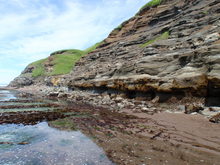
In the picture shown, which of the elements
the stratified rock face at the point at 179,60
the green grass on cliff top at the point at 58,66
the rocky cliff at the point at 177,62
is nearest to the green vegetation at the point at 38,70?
the green grass on cliff top at the point at 58,66

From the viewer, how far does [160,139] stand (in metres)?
8.48

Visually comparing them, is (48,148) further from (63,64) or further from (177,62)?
(63,64)

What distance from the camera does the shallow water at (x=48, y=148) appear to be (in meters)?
6.16

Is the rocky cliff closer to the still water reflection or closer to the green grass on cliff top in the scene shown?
the still water reflection

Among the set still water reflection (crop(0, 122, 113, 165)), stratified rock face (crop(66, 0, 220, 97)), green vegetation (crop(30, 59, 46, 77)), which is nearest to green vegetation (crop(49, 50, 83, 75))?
green vegetation (crop(30, 59, 46, 77))

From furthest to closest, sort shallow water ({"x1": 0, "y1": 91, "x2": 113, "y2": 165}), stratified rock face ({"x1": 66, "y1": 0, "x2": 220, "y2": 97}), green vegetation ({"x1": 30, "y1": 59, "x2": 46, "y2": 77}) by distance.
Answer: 1. green vegetation ({"x1": 30, "y1": 59, "x2": 46, "y2": 77})
2. stratified rock face ({"x1": 66, "y1": 0, "x2": 220, "y2": 97})
3. shallow water ({"x1": 0, "y1": 91, "x2": 113, "y2": 165})

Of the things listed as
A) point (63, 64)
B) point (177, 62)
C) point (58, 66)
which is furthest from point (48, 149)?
point (63, 64)

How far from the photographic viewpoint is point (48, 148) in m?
7.39

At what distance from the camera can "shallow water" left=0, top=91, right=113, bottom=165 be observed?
6.16 meters

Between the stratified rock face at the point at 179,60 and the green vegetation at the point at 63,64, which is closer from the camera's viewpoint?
the stratified rock face at the point at 179,60

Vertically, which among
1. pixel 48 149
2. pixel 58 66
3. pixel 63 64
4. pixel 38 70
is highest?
pixel 63 64

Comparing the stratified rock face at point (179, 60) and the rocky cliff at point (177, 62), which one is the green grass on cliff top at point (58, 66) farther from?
the stratified rock face at point (179, 60)

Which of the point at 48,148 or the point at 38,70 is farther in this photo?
the point at 38,70

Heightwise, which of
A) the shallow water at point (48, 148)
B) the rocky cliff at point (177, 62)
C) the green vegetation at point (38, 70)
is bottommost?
the shallow water at point (48, 148)
